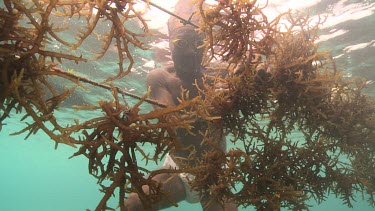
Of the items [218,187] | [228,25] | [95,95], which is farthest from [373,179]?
[95,95]

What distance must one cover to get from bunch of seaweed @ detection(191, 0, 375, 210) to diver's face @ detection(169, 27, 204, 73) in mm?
1554

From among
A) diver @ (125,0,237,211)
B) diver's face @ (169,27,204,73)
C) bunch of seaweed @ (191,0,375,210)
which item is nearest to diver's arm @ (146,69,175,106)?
diver @ (125,0,237,211)

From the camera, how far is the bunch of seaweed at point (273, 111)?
294 centimetres

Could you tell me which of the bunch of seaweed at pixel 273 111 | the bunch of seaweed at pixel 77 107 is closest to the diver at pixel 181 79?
the bunch of seaweed at pixel 273 111

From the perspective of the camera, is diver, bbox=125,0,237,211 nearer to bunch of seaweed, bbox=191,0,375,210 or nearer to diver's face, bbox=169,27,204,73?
diver's face, bbox=169,27,204,73

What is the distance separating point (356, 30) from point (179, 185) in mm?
12580

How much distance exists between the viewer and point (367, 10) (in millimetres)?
11508

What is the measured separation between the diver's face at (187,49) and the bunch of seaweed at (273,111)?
1.55m

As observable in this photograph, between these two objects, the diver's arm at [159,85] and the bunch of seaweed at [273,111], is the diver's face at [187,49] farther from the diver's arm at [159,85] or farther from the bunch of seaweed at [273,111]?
the bunch of seaweed at [273,111]

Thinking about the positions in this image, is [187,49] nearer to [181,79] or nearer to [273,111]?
[181,79]

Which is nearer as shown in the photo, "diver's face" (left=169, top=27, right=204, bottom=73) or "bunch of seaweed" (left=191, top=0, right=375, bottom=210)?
"bunch of seaweed" (left=191, top=0, right=375, bottom=210)

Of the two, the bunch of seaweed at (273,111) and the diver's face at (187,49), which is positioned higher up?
the diver's face at (187,49)

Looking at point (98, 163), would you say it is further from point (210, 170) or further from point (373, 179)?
point (373, 179)

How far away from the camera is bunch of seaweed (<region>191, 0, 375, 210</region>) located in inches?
116
